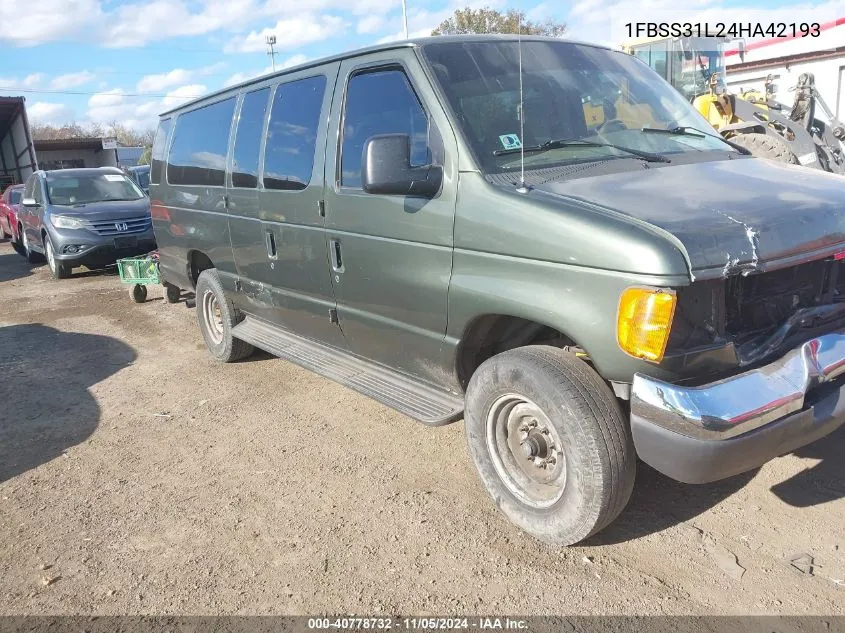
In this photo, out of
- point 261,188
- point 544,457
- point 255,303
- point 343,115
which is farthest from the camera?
point 255,303

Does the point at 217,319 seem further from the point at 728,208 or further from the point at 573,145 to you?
the point at 728,208

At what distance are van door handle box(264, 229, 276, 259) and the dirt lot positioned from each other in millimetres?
1128

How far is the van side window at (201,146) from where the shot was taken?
5.16 m

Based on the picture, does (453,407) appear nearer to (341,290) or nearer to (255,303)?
(341,290)

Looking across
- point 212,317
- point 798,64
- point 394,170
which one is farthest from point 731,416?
point 798,64

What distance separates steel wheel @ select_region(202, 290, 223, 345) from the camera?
19.8ft

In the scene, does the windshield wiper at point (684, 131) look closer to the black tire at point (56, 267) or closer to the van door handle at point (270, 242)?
the van door handle at point (270, 242)

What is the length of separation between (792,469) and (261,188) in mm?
3610

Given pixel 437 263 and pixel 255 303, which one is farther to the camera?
pixel 255 303

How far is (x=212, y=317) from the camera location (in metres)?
6.12

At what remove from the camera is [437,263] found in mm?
3287

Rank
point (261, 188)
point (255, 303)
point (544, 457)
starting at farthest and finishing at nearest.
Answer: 1. point (255, 303)
2. point (261, 188)
3. point (544, 457)

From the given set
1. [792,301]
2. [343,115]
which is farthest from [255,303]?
[792,301]

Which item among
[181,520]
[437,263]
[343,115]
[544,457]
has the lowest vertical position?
[181,520]
